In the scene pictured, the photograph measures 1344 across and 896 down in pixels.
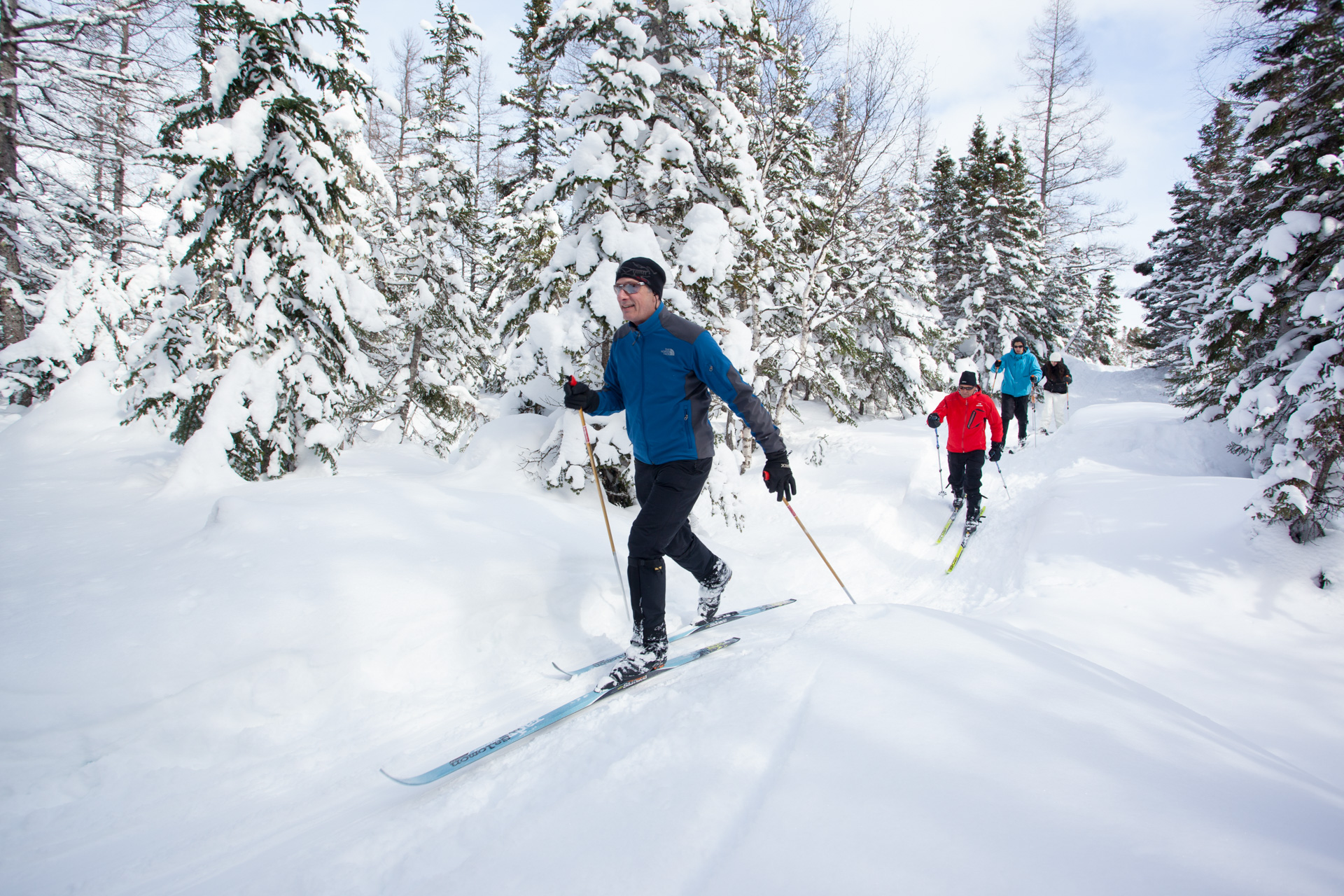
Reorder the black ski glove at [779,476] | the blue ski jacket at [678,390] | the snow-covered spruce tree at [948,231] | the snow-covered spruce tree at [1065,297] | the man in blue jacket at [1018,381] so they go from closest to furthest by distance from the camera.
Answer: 1. the blue ski jacket at [678,390]
2. the black ski glove at [779,476]
3. the man in blue jacket at [1018,381]
4. the snow-covered spruce tree at [948,231]
5. the snow-covered spruce tree at [1065,297]

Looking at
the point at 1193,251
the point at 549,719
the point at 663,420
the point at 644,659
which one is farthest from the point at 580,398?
the point at 1193,251

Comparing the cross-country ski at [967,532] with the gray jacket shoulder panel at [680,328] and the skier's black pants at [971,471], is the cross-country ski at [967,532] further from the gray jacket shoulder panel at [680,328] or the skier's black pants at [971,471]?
the gray jacket shoulder panel at [680,328]

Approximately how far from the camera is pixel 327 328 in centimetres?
780

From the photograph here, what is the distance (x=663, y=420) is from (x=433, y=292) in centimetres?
1228

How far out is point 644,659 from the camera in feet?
11.2

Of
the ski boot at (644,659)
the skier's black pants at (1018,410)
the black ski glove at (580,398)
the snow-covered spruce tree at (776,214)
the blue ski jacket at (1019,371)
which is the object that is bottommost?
the ski boot at (644,659)

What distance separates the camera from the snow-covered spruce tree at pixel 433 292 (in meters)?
13.4

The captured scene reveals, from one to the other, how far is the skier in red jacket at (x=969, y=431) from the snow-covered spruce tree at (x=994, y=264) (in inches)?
570

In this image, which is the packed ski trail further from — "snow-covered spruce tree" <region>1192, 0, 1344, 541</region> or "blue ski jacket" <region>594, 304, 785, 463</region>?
"blue ski jacket" <region>594, 304, 785, 463</region>

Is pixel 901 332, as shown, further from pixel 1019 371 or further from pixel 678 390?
pixel 678 390

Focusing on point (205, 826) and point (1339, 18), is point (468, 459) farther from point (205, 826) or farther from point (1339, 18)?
point (1339, 18)

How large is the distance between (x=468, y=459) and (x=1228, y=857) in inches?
289

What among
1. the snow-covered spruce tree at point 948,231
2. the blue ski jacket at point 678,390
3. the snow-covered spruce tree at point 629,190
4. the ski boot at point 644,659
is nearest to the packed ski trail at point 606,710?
the ski boot at point 644,659

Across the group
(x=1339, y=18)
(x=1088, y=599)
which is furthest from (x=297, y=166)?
(x=1339, y=18)
